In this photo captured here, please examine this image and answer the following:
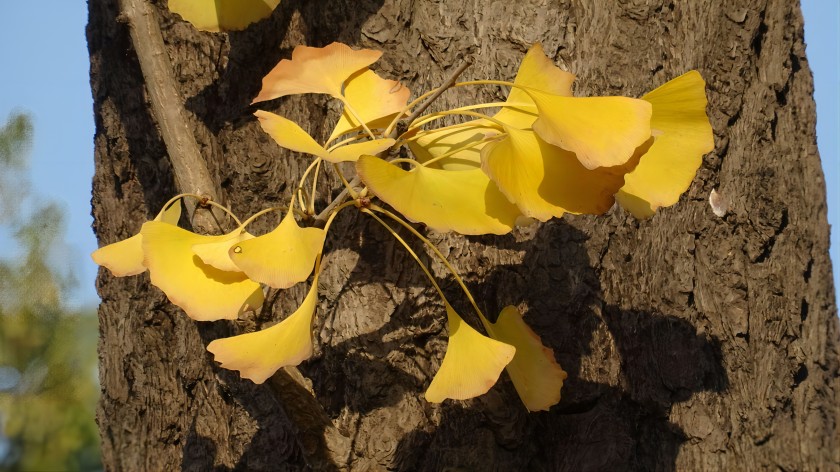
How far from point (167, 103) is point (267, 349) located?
38cm

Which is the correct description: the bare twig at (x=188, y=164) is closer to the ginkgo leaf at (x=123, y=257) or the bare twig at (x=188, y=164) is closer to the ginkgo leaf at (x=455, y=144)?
the ginkgo leaf at (x=123, y=257)

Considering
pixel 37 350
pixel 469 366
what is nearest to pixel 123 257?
pixel 469 366

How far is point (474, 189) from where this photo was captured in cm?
64

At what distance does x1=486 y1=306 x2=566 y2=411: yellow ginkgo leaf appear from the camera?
0.74 meters

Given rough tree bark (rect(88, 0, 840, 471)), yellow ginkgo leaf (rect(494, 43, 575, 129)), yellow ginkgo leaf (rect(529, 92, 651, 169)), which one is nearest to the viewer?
yellow ginkgo leaf (rect(529, 92, 651, 169))

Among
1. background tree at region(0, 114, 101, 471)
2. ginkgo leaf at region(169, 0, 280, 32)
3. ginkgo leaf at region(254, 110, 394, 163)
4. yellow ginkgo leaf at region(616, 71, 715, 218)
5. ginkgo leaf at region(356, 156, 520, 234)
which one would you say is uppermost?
background tree at region(0, 114, 101, 471)

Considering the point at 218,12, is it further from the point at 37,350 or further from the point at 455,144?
the point at 37,350

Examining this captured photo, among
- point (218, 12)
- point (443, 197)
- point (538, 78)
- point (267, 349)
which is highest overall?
point (218, 12)

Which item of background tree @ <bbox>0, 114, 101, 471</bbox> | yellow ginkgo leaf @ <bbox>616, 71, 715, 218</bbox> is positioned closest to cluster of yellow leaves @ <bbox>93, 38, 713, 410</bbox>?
yellow ginkgo leaf @ <bbox>616, 71, 715, 218</bbox>

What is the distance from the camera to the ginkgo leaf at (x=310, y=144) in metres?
0.63

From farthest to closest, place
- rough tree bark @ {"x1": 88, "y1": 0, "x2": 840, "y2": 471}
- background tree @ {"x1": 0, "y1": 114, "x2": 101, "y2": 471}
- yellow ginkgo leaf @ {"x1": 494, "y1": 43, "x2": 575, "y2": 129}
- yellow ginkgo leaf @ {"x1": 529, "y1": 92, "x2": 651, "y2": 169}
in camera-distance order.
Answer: background tree @ {"x1": 0, "y1": 114, "x2": 101, "y2": 471} → rough tree bark @ {"x1": 88, "y1": 0, "x2": 840, "y2": 471} → yellow ginkgo leaf @ {"x1": 494, "y1": 43, "x2": 575, "y2": 129} → yellow ginkgo leaf @ {"x1": 529, "y1": 92, "x2": 651, "y2": 169}

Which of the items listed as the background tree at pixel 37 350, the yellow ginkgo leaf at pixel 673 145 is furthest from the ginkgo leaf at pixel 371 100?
the background tree at pixel 37 350

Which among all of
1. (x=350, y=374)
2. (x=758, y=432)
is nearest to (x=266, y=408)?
(x=350, y=374)

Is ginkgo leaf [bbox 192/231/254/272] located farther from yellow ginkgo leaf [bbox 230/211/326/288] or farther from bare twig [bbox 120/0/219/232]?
bare twig [bbox 120/0/219/232]
